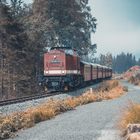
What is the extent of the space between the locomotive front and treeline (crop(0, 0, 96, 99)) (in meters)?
5.53

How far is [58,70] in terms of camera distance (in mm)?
39000

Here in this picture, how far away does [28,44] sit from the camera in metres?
49.4

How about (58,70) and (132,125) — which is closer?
(132,125)

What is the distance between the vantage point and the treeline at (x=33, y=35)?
1750 inches

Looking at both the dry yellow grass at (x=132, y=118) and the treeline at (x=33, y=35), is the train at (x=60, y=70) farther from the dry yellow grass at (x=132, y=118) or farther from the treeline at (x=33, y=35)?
the dry yellow grass at (x=132, y=118)

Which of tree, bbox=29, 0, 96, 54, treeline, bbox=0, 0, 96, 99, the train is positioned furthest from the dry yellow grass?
tree, bbox=29, 0, 96, 54

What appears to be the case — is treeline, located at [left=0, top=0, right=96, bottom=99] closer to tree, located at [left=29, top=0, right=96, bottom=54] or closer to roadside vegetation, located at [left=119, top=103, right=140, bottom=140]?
tree, located at [left=29, top=0, right=96, bottom=54]

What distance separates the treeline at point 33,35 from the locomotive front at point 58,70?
553 cm

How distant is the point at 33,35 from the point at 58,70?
17.0 m

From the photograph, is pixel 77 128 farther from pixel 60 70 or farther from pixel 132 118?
pixel 60 70

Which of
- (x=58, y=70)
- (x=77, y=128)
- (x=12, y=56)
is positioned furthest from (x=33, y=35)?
(x=77, y=128)

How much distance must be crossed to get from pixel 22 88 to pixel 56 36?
18.6 meters

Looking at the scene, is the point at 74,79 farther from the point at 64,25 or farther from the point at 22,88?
the point at 64,25

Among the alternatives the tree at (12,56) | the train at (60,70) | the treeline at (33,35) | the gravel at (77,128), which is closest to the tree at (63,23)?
the treeline at (33,35)
